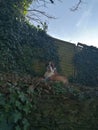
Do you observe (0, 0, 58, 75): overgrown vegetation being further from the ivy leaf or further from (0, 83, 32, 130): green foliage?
the ivy leaf

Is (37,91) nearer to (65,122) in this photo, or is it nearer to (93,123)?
(65,122)

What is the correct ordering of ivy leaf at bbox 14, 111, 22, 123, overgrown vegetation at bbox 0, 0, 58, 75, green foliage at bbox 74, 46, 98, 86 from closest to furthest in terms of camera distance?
1. ivy leaf at bbox 14, 111, 22, 123
2. overgrown vegetation at bbox 0, 0, 58, 75
3. green foliage at bbox 74, 46, 98, 86

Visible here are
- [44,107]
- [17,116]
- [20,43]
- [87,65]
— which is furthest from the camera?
[87,65]

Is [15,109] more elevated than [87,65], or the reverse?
[87,65]

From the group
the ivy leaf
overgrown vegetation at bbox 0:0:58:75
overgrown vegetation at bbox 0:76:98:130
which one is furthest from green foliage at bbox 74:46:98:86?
the ivy leaf

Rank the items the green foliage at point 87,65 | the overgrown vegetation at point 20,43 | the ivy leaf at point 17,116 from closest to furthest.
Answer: the ivy leaf at point 17,116 < the overgrown vegetation at point 20,43 < the green foliage at point 87,65

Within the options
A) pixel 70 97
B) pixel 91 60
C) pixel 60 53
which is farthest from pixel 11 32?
pixel 70 97

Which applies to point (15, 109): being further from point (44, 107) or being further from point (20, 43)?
point (20, 43)

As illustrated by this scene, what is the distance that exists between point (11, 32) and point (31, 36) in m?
1.09

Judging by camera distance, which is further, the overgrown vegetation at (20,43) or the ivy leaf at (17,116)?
the overgrown vegetation at (20,43)

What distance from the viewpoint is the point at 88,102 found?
5.50 metres

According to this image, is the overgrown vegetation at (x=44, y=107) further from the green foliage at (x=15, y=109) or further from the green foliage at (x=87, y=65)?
the green foliage at (x=87, y=65)

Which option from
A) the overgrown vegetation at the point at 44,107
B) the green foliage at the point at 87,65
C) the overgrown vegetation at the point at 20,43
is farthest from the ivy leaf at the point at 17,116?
the green foliage at the point at 87,65

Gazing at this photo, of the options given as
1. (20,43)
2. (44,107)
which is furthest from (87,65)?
(44,107)
